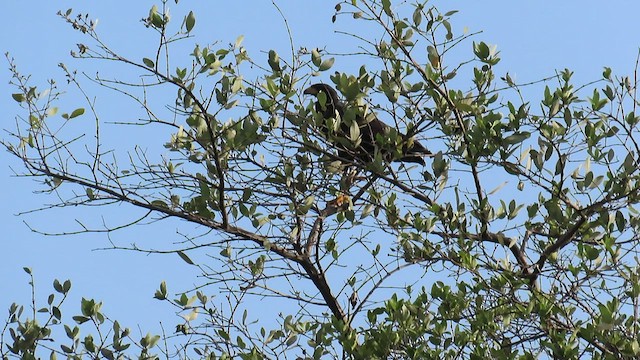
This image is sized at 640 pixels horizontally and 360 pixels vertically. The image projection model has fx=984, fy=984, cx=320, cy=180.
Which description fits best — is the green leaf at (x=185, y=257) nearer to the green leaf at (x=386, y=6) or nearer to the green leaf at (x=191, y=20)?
the green leaf at (x=191, y=20)

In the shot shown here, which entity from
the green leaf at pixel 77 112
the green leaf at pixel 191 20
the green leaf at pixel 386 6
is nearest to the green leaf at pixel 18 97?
the green leaf at pixel 77 112

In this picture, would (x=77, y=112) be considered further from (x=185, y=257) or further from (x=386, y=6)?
(x=386, y=6)

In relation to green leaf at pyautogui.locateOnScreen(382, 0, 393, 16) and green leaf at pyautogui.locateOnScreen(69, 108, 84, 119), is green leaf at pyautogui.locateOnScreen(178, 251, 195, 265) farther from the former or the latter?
green leaf at pyautogui.locateOnScreen(382, 0, 393, 16)

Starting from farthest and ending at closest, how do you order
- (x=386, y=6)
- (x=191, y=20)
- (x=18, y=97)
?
(x=18, y=97), (x=386, y=6), (x=191, y=20)

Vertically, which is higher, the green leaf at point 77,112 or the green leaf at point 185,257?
the green leaf at point 77,112

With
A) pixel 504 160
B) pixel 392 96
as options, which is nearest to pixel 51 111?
pixel 392 96

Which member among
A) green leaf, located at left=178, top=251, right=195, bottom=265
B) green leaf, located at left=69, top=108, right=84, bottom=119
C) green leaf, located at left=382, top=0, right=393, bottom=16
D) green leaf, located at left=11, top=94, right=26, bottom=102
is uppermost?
green leaf, located at left=382, top=0, right=393, bottom=16

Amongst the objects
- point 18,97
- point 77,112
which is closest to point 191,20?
point 77,112

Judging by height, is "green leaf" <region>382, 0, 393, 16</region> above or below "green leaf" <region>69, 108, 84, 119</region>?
above

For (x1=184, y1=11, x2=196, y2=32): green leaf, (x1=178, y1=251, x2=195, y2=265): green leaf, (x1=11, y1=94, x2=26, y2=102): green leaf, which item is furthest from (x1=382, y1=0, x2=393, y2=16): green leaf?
(x1=11, y1=94, x2=26, y2=102): green leaf

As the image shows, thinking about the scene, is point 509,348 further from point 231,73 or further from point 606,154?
point 231,73

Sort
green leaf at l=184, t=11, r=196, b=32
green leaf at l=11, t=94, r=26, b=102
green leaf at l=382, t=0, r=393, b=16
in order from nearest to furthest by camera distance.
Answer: green leaf at l=184, t=11, r=196, b=32, green leaf at l=382, t=0, r=393, b=16, green leaf at l=11, t=94, r=26, b=102

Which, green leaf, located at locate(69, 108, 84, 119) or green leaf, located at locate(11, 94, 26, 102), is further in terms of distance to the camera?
green leaf, located at locate(11, 94, 26, 102)

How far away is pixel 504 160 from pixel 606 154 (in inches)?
21.3
